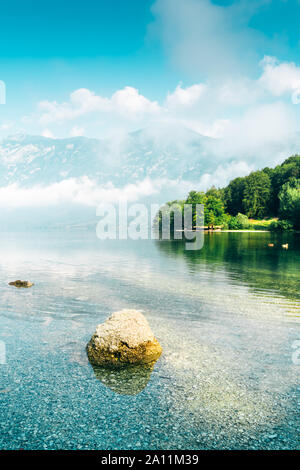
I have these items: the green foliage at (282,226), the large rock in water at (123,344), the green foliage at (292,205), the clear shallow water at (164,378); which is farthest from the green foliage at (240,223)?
the large rock in water at (123,344)

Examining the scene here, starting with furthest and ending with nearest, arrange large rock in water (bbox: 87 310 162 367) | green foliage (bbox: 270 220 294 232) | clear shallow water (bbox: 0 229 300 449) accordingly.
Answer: green foliage (bbox: 270 220 294 232), large rock in water (bbox: 87 310 162 367), clear shallow water (bbox: 0 229 300 449)

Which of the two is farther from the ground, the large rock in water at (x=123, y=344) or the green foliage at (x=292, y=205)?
the green foliage at (x=292, y=205)

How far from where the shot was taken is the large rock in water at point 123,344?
1402cm

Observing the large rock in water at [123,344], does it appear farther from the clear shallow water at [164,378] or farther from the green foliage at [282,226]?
the green foliage at [282,226]

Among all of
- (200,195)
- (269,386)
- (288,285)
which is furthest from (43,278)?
(200,195)

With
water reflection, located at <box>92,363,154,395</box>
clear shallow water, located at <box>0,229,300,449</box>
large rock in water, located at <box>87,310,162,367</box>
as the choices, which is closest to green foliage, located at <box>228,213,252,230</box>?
clear shallow water, located at <box>0,229,300,449</box>

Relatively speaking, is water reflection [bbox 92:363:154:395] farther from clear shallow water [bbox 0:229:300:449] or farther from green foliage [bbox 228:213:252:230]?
green foliage [bbox 228:213:252:230]

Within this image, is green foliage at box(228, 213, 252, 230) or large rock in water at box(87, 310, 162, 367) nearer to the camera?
large rock in water at box(87, 310, 162, 367)

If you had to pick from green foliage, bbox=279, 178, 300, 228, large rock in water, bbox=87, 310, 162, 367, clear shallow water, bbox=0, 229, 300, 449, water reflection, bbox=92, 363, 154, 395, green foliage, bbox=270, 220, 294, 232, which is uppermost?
green foliage, bbox=279, 178, 300, 228

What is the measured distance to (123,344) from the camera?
559 inches

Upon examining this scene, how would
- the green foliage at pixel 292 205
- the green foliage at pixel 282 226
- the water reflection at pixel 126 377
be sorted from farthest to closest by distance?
1. the green foliage at pixel 282 226
2. the green foliage at pixel 292 205
3. the water reflection at pixel 126 377

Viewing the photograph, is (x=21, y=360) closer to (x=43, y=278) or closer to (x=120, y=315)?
(x=120, y=315)

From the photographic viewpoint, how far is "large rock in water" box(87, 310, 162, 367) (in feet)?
46.0
